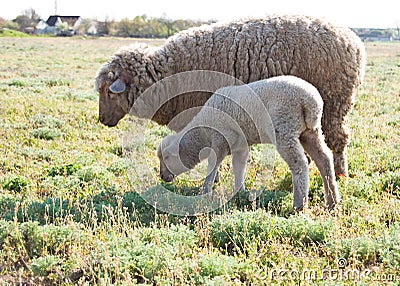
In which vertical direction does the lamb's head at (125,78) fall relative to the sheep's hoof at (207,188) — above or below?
above

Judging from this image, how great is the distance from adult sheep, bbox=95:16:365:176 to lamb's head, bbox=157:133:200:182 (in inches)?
32.5

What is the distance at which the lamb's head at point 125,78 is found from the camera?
6.61m

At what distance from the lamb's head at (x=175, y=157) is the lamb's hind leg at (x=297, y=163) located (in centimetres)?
121

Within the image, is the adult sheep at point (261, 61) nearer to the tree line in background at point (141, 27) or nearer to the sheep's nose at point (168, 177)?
the sheep's nose at point (168, 177)

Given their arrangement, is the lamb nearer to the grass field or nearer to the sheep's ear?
the grass field

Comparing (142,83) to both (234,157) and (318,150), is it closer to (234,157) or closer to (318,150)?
(234,157)

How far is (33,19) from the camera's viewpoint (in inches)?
4350

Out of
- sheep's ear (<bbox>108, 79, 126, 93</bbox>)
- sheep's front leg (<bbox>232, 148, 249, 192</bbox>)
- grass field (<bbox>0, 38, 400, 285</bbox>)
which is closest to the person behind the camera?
grass field (<bbox>0, 38, 400, 285</bbox>)

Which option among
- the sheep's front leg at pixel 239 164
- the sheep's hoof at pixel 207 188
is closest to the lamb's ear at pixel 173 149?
the sheep's hoof at pixel 207 188

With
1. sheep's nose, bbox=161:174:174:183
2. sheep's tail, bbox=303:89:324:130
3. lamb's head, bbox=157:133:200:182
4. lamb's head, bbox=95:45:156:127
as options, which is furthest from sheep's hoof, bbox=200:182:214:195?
lamb's head, bbox=95:45:156:127

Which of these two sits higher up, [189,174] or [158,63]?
[158,63]

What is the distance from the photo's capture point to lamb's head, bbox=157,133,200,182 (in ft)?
19.0

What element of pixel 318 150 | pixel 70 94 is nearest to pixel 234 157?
pixel 318 150

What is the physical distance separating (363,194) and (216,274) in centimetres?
245
